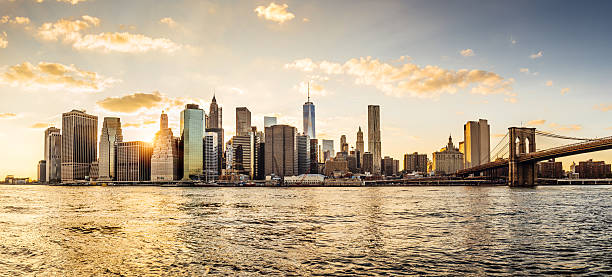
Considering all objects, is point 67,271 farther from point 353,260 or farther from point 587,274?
point 587,274

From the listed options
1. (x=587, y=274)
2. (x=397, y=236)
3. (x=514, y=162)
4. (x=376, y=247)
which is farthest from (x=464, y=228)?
(x=514, y=162)

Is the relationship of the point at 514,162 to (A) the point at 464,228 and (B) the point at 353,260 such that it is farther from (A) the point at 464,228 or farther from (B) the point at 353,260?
(B) the point at 353,260

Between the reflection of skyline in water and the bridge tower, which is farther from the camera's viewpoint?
the bridge tower

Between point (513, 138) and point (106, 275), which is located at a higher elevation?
point (513, 138)

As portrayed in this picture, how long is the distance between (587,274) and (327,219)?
2893 cm

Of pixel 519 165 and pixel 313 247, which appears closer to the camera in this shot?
pixel 313 247

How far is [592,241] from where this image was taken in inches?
1257

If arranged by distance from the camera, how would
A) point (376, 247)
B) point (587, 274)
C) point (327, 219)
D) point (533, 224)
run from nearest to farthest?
point (587, 274) < point (376, 247) < point (533, 224) < point (327, 219)

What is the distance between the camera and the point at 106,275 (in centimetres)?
2333

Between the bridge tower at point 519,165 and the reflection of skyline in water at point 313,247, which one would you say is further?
the bridge tower at point 519,165

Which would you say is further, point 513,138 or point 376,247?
point 513,138

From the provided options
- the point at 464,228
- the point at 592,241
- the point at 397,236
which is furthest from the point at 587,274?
the point at 464,228

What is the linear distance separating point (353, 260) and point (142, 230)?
23.0 m

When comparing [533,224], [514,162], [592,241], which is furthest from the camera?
[514,162]
